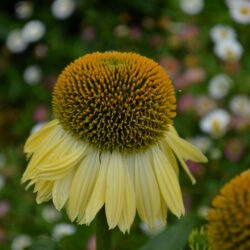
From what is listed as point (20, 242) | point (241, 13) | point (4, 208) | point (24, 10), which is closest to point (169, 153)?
point (20, 242)

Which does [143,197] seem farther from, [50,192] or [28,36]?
[28,36]

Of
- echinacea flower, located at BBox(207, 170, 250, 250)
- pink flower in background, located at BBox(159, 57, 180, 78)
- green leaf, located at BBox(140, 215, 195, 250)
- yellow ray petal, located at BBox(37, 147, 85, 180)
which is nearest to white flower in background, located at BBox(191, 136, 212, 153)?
pink flower in background, located at BBox(159, 57, 180, 78)

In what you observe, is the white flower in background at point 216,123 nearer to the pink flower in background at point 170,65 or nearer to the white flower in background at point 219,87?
the white flower in background at point 219,87

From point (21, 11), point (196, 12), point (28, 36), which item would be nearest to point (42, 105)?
point (28, 36)

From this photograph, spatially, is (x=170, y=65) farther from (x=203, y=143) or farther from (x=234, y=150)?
(x=234, y=150)

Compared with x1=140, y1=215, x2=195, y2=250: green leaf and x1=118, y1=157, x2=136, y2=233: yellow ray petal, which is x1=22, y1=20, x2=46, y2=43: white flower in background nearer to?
x1=140, y1=215, x2=195, y2=250: green leaf
